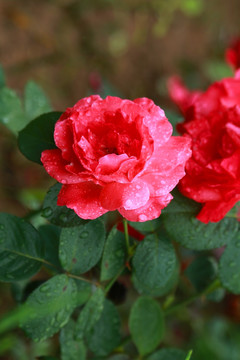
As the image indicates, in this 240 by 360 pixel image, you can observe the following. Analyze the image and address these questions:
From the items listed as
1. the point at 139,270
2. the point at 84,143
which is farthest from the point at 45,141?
the point at 139,270

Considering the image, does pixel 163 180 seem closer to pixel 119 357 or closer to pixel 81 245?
pixel 81 245

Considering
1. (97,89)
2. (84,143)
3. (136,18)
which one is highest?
(84,143)

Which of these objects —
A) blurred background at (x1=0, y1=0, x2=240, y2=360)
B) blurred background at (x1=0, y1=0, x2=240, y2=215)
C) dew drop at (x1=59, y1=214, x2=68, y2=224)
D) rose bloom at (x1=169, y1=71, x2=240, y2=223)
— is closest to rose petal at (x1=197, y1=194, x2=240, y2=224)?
rose bloom at (x1=169, y1=71, x2=240, y2=223)

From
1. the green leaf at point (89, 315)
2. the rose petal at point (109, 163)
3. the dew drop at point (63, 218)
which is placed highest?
the rose petal at point (109, 163)

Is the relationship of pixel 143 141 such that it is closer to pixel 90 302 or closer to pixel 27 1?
pixel 90 302

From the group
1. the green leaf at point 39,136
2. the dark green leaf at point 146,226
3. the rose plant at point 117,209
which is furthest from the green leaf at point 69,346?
the green leaf at point 39,136

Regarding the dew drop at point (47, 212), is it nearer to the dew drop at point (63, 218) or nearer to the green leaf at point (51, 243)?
the dew drop at point (63, 218)

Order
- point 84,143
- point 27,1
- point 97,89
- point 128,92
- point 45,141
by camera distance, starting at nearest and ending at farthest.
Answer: point 84,143
point 45,141
point 97,89
point 27,1
point 128,92
